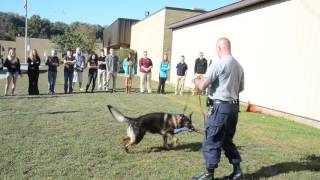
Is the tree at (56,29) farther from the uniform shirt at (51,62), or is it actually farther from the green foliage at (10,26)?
the uniform shirt at (51,62)

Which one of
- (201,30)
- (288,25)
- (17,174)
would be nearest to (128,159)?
(17,174)

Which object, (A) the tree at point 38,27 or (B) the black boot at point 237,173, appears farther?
(A) the tree at point 38,27

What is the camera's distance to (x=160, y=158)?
314 inches

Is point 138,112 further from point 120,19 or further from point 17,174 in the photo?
point 120,19

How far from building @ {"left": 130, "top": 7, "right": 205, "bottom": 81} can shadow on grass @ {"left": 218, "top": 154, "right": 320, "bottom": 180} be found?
79.0 ft

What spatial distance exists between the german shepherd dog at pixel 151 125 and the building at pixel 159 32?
23.6 m

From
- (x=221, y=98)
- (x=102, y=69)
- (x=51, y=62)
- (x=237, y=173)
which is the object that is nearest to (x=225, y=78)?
(x=221, y=98)

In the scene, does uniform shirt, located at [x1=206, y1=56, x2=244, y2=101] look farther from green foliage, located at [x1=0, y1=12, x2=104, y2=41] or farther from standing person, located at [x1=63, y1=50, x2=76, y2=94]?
green foliage, located at [x1=0, y1=12, x2=104, y2=41]

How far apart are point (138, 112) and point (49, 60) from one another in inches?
230

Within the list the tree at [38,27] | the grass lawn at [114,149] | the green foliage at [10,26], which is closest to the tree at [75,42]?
the green foliage at [10,26]

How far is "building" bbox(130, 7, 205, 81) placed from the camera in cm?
3219

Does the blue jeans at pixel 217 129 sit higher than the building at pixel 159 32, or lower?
lower

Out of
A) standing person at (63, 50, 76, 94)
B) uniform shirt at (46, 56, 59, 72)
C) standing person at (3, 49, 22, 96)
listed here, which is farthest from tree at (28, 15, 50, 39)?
standing person at (3, 49, 22, 96)

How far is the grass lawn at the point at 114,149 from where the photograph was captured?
7.01m
